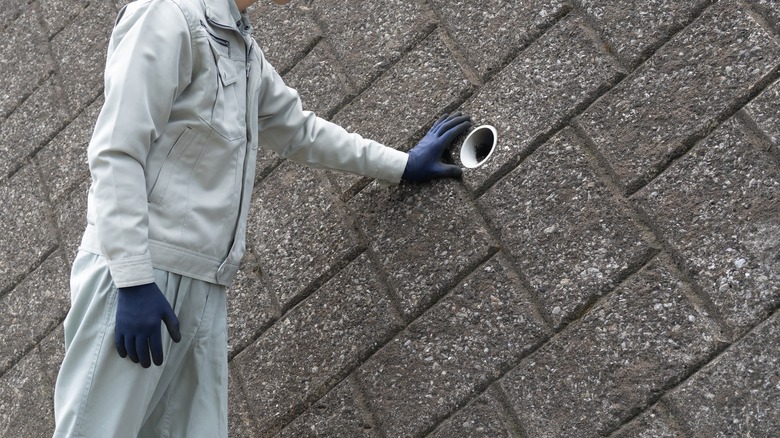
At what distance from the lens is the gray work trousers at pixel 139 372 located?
2.10m

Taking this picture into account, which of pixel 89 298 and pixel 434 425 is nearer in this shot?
pixel 89 298

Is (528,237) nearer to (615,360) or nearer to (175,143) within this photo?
(615,360)

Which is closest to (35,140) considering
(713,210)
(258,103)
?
(258,103)

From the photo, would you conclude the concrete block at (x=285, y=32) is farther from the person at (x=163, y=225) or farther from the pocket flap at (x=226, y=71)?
the pocket flap at (x=226, y=71)

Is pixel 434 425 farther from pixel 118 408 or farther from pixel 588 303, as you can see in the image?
pixel 118 408

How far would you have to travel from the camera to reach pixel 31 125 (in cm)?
385

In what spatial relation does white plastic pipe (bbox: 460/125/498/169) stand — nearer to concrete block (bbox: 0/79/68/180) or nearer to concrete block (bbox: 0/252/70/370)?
concrete block (bbox: 0/252/70/370)

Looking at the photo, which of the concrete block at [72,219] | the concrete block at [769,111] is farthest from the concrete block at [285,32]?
the concrete block at [769,111]

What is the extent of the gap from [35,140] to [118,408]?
205cm

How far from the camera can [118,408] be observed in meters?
2.10

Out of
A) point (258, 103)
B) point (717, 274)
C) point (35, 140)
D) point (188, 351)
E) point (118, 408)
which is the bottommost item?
point (717, 274)

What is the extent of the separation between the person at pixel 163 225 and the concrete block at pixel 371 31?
555mm

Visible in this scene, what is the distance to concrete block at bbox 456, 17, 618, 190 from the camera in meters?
2.50

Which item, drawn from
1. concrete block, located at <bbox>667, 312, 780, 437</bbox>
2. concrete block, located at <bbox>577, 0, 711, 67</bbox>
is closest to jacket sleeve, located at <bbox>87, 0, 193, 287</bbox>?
concrete block, located at <bbox>577, 0, 711, 67</bbox>
